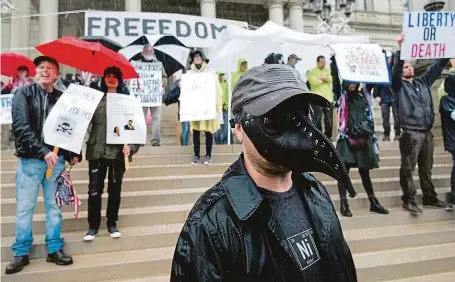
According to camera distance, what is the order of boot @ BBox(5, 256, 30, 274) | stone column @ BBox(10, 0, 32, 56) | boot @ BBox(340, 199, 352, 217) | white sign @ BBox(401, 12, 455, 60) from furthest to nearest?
stone column @ BBox(10, 0, 32, 56)
boot @ BBox(340, 199, 352, 217)
white sign @ BBox(401, 12, 455, 60)
boot @ BBox(5, 256, 30, 274)

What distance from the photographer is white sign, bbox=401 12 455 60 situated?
482 cm

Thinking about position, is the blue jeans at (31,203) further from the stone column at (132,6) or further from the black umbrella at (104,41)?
the stone column at (132,6)

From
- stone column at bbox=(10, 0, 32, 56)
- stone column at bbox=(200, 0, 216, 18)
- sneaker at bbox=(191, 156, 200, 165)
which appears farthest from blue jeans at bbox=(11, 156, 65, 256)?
stone column at bbox=(200, 0, 216, 18)

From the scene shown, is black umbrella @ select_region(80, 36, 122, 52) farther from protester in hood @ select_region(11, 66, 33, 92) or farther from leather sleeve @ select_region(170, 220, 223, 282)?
leather sleeve @ select_region(170, 220, 223, 282)

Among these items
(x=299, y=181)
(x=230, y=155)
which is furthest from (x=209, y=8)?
(x=299, y=181)

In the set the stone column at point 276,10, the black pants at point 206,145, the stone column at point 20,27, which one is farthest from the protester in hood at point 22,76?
the stone column at point 276,10

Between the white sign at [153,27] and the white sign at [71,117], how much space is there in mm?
4852

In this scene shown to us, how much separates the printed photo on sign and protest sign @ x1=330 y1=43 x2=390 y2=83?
4.30 meters

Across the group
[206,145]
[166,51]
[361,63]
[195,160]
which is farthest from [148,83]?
[361,63]

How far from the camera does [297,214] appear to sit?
122cm

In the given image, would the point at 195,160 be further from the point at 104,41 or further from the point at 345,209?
the point at 104,41

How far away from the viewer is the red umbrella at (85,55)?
4.34 m

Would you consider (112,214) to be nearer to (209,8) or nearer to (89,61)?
(89,61)

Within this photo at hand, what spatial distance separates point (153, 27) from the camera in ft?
29.6
